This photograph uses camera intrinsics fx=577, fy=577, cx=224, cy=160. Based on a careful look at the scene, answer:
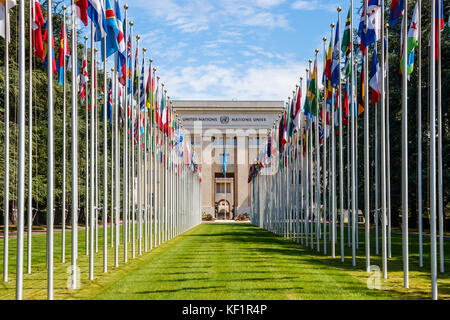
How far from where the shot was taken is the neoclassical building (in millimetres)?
96250

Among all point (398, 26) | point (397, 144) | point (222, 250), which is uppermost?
point (398, 26)

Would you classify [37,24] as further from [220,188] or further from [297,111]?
[220,188]

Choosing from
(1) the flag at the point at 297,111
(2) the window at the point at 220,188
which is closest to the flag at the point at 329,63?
(1) the flag at the point at 297,111

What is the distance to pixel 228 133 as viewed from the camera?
96.1 m

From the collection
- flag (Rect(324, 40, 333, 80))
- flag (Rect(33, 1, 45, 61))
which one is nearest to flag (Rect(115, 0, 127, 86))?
flag (Rect(33, 1, 45, 61))

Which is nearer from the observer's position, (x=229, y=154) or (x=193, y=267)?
(x=193, y=267)

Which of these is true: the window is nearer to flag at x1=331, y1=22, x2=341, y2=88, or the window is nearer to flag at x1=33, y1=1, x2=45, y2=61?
flag at x1=331, y1=22, x2=341, y2=88

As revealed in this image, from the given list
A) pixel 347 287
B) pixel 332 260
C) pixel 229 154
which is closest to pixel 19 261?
pixel 347 287

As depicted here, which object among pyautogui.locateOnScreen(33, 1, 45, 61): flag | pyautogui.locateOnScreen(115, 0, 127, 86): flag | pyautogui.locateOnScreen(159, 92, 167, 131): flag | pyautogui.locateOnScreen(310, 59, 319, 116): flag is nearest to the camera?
pyautogui.locateOnScreen(33, 1, 45, 61): flag

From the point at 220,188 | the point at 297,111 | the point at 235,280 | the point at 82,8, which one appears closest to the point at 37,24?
the point at 82,8
